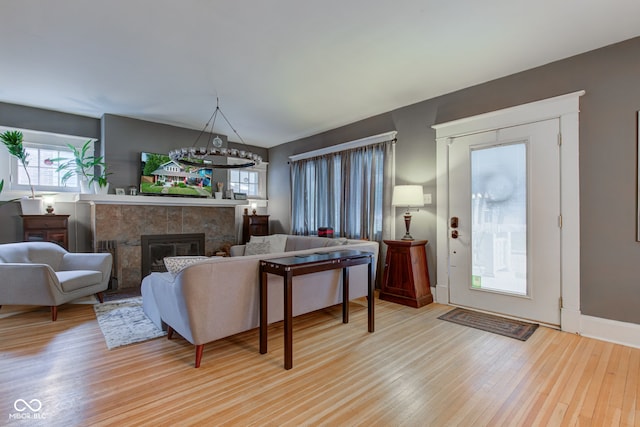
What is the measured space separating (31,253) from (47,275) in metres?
0.91

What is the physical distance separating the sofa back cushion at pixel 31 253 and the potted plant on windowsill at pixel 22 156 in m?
0.67

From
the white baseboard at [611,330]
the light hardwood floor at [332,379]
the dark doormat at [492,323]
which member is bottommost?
the light hardwood floor at [332,379]

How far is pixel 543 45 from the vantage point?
273 cm

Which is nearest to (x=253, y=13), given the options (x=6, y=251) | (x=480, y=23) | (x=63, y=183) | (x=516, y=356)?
(x=480, y=23)

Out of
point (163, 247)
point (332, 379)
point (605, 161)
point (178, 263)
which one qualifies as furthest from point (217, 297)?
point (605, 161)

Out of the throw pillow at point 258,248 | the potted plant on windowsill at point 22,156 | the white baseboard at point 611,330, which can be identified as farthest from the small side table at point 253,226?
the white baseboard at point 611,330

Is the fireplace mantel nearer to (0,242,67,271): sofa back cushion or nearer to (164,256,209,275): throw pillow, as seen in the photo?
(0,242,67,271): sofa back cushion

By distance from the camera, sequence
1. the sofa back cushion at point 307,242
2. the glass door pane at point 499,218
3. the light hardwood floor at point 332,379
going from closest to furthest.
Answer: the light hardwood floor at point 332,379 → the glass door pane at point 499,218 → the sofa back cushion at point 307,242

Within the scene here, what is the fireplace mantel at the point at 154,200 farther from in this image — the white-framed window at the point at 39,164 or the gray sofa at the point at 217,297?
the gray sofa at the point at 217,297

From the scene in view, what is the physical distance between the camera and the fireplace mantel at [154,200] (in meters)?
4.33

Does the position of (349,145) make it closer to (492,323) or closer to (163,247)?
(492,323)

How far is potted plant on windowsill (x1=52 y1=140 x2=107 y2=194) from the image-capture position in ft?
14.8

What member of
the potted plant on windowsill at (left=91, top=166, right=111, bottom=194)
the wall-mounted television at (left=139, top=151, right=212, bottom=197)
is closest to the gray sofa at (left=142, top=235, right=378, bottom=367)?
the potted plant on windowsill at (left=91, top=166, right=111, bottom=194)

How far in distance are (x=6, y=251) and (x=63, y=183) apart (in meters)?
1.69
